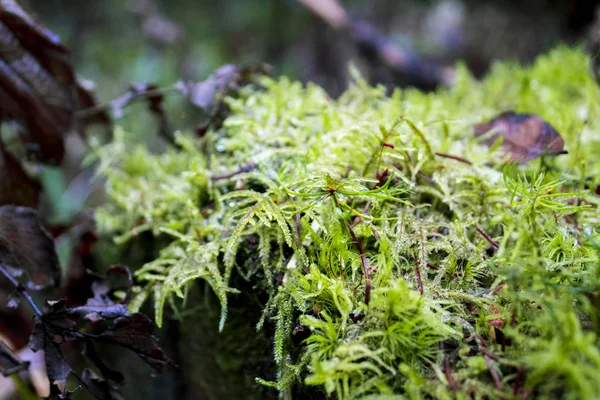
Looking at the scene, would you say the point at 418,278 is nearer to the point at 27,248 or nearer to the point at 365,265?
the point at 365,265

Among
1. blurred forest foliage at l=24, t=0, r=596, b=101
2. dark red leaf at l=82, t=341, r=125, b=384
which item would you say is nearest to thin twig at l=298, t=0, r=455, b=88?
blurred forest foliage at l=24, t=0, r=596, b=101

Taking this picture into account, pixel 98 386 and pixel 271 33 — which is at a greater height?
pixel 271 33

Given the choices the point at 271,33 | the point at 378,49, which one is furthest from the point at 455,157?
the point at 271,33

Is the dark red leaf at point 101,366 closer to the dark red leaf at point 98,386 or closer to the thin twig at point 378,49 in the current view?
the dark red leaf at point 98,386

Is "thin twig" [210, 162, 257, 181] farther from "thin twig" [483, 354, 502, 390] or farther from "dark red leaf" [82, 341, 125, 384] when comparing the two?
"thin twig" [483, 354, 502, 390]

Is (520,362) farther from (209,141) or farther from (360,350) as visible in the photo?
(209,141)
